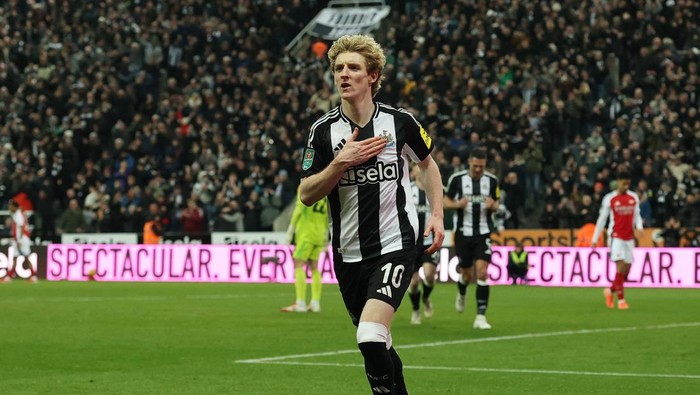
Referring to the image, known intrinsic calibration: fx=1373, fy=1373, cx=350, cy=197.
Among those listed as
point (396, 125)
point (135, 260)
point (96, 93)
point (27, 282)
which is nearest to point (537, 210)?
point (135, 260)

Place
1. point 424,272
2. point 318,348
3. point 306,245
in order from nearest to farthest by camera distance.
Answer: point 318,348 → point 424,272 → point 306,245

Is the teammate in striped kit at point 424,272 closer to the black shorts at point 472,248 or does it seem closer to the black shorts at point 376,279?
the black shorts at point 472,248

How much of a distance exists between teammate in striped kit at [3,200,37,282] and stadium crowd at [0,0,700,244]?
2484 mm

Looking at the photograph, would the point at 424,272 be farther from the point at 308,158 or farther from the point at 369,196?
the point at 308,158

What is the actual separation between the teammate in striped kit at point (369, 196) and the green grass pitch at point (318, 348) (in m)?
2.98

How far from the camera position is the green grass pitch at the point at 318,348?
11258 mm

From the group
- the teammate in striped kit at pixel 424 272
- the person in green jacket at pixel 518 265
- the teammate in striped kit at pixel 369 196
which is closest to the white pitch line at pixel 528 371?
the teammate in striped kit at pixel 424 272

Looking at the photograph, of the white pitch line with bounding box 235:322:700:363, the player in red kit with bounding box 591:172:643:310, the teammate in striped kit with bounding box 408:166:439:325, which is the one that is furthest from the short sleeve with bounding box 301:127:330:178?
the player in red kit with bounding box 591:172:643:310

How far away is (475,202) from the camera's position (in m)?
17.7

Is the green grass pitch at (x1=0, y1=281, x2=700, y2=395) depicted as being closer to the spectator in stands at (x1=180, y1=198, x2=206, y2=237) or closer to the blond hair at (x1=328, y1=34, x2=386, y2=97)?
the blond hair at (x1=328, y1=34, x2=386, y2=97)

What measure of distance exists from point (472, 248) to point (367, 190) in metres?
10.2

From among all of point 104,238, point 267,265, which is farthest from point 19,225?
point 267,265

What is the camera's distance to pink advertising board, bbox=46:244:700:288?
98.0 ft

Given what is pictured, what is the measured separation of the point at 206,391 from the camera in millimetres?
10703
